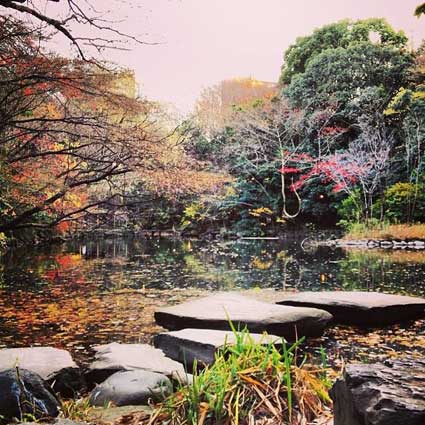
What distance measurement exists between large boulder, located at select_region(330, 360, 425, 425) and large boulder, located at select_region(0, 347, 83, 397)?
1625mm

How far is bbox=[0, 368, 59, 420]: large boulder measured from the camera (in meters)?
1.93

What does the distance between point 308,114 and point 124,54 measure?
1500cm

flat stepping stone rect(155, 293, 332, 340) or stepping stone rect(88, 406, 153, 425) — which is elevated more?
flat stepping stone rect(155, 293, 332, 340)

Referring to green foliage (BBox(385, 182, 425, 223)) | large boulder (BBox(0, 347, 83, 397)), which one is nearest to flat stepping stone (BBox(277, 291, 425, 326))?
large boulder (BBox(0, 347, 83, 397))

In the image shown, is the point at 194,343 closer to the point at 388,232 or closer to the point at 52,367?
the point at 52,367

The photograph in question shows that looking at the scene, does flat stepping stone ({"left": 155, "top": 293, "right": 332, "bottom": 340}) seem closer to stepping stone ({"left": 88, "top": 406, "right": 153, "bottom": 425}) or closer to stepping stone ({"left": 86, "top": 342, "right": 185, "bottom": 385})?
stepping stone ({"left": 86, "top": 342, "right": 185, "bottom": 385})

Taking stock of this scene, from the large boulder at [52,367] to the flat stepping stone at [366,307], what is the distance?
2.36 meters

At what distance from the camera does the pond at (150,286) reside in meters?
3.85

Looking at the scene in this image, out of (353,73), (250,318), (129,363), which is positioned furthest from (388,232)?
(129,363)

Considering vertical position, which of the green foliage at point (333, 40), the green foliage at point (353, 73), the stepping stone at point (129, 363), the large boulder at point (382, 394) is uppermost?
the green foliage at point (333, 40)

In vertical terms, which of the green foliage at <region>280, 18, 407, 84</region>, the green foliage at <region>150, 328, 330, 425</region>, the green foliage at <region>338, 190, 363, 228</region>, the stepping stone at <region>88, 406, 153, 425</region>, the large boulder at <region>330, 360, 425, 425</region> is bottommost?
the stepping stone at <region>88, 406, 153, 425</region>

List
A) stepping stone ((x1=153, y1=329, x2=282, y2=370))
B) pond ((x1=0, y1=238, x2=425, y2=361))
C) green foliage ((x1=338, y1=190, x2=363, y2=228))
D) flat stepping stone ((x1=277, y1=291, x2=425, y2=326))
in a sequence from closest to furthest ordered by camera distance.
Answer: stepping stone ((x1=153, y1=329, x2=282, y2=370))
pond ((x1=0, y1=238, x2=425, y2=361))
flat stepping stone ((x1=277, y1=291, x2=425, y2=326))
green foliage ((x1=338, y1=190, x2=363, y2=228))

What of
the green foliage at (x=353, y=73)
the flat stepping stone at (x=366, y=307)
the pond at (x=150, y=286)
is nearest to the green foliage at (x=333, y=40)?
the green foliage at (x=353, y=73)

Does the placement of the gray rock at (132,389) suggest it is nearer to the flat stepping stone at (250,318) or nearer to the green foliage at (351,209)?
the flat stepping stone at (250,318)
